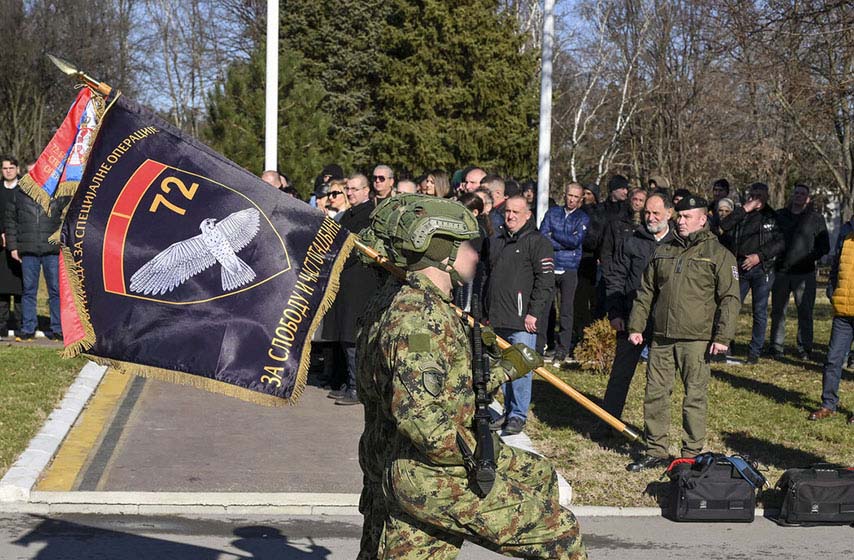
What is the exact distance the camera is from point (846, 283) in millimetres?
10203

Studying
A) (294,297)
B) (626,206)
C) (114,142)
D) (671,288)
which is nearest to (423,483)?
(294,297)

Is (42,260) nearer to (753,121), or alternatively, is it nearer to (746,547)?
(746,547)

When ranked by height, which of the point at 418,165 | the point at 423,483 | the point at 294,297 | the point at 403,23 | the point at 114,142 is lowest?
the point at 423,483

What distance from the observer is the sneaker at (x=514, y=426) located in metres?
9.59

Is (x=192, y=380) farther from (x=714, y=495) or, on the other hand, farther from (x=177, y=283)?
(x=714, y=495)

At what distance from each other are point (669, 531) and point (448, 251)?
3.73 metres

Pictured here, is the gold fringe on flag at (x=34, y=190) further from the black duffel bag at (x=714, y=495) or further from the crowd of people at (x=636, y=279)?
the black duffel bag at (x=714, y=495)

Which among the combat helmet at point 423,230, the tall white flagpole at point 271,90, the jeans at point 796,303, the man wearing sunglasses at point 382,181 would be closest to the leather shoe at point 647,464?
the man wearing sunglasses at point 382,181

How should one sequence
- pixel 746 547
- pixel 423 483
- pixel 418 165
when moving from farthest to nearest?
pixel 418 165
pixel 746 547
pixel 423 483

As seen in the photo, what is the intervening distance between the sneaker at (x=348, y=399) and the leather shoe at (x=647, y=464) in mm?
3075

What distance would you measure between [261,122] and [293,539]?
18.8 metres

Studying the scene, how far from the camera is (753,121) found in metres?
37.5

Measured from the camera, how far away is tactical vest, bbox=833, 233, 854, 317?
10156 millimetres


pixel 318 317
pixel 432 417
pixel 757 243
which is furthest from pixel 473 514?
pixel 757 243
